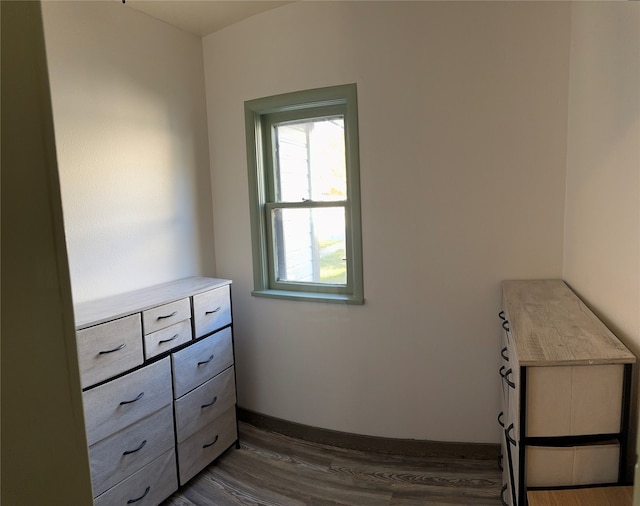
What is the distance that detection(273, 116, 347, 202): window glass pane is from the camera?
2506 millimetres

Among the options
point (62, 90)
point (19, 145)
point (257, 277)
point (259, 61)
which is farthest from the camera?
point (257, 277)

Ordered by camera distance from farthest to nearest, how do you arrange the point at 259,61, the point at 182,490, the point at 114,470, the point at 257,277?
1. the point at 257,277
2. the point at 259,61
3. the point at 182,490
4. the point at 114,470

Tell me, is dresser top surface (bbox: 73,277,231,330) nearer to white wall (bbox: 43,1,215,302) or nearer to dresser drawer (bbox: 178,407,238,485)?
white wall (bbox: 43,1,215,302)

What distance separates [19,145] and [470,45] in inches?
86.8

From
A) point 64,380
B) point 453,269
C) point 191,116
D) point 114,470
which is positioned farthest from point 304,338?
point 64,380

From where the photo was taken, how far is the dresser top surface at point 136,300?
1770mm

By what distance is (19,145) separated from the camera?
467 mm

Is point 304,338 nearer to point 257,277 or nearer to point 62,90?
point 257,277

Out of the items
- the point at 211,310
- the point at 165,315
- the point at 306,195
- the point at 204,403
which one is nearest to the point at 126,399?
the point at 165,315

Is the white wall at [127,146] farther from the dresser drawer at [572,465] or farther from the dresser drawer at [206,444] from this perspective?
the dresser drawer at [572,465]

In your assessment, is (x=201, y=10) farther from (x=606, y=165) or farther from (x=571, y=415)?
(x=571, y=415)

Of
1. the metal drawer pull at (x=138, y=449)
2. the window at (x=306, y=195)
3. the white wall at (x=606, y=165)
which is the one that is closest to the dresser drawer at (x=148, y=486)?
the metal drawer pull at (x=138, y=449)

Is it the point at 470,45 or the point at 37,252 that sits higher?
the point at 470,45

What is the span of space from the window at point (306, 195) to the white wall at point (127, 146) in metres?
0.43
